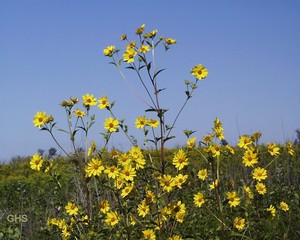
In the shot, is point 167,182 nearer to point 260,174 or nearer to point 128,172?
point 128,172

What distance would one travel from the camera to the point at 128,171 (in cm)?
338

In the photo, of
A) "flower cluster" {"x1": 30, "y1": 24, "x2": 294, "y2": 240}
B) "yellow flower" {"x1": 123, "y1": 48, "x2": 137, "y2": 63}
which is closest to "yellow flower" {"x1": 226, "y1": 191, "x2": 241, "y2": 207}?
"flower cluster" {"x1": 30, "y1": 24, "x2": 294, "y2": 240}

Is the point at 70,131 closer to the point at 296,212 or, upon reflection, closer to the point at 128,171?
Result: the point at 128,171

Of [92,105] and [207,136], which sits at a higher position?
[92,105]

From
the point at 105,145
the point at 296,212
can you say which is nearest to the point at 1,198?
the point at 296,212

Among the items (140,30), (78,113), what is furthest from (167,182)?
(140,30)

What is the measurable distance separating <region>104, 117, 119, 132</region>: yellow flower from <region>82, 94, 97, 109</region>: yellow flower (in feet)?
0.65

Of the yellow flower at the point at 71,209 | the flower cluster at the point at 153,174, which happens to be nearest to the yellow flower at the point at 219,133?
the flower cluster at the point at 153,174

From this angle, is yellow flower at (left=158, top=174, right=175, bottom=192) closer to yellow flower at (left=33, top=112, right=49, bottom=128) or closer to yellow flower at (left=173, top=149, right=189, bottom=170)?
yellow flower at (left=173, top=149, right=189, bottom=170)

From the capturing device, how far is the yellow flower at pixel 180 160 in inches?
140

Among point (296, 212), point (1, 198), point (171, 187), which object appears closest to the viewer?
point (171, 187)

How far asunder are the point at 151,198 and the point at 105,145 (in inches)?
21.8

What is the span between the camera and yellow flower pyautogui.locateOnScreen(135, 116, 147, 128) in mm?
3762

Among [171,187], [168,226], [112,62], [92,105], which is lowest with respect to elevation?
[168,226]
